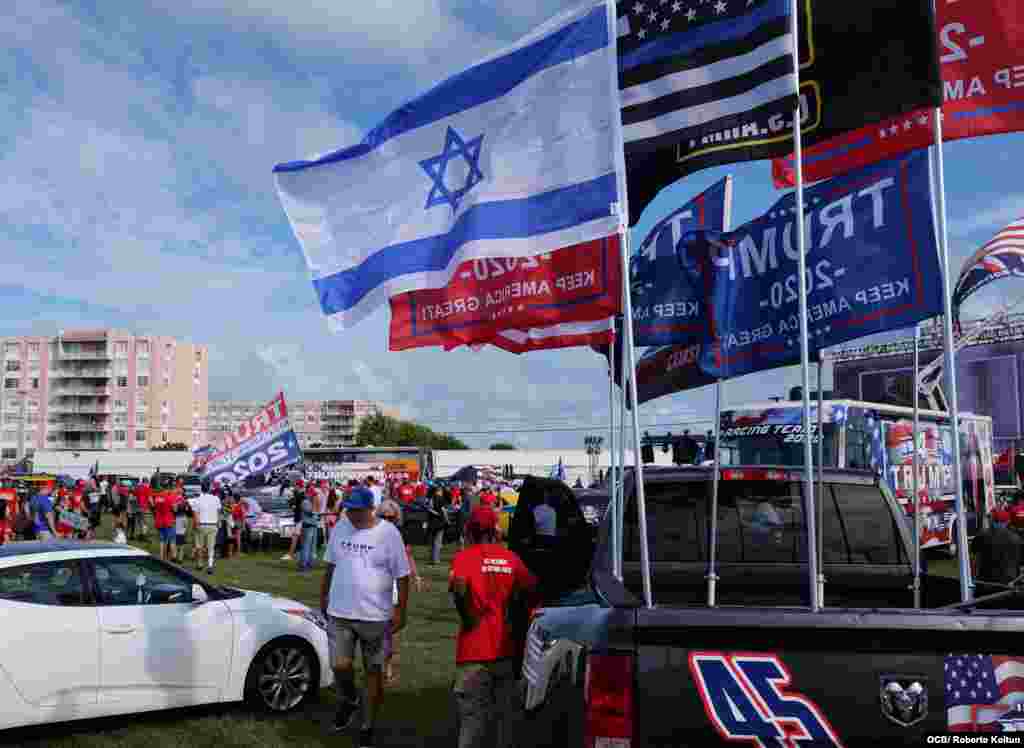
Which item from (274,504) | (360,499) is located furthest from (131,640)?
(274,504)

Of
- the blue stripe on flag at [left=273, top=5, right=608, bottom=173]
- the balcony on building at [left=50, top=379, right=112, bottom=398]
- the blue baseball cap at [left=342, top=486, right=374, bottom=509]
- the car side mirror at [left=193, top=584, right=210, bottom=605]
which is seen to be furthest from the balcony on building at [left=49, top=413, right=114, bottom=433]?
the blue stripe on flag at [left=273, top=5, right=608, bottom=173]

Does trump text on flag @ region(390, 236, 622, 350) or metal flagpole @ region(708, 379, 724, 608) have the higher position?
trump text on flag @ region(390, 236, 622, 350)

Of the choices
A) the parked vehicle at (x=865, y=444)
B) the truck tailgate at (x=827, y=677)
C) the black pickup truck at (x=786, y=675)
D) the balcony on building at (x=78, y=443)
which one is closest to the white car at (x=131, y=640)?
the black pickup truck at (x=786, y=675)

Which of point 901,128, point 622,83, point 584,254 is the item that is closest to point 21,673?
point 584,254

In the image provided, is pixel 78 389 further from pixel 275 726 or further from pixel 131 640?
pixel 275 726

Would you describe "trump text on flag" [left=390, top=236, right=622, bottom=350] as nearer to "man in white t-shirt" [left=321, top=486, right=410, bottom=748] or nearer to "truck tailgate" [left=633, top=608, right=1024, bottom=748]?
"man in white t-shirt" [left=321, top=486, right=410, bottom=748]

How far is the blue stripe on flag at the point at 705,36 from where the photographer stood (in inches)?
212

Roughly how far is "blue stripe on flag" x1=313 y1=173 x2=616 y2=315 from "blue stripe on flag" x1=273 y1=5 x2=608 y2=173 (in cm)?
75

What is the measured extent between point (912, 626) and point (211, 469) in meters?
22.8

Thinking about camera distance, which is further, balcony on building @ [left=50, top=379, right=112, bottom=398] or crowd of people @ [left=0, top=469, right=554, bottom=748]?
balcony on building @ [left=50, top=379, right=112, bottom=398]

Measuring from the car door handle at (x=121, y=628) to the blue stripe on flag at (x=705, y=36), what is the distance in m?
5.55

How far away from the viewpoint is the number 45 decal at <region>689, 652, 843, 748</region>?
290 cm

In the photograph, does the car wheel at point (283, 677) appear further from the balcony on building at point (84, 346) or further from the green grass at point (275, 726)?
the balcony on building at point (84, 346)

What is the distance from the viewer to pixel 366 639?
21.6ft
